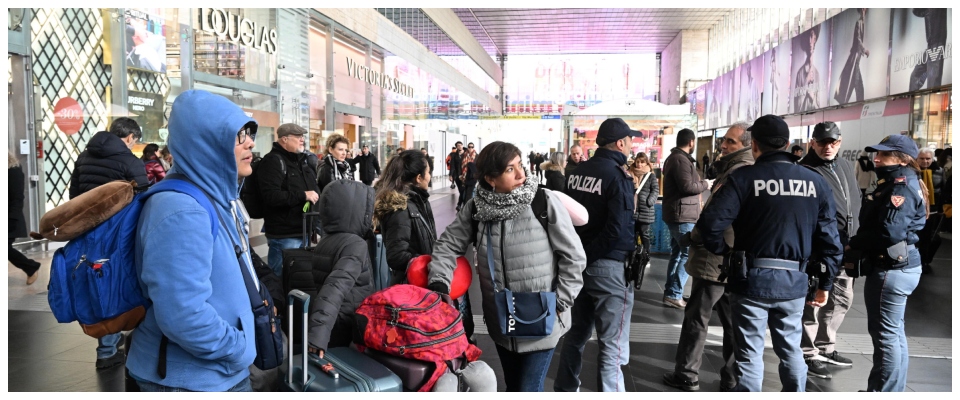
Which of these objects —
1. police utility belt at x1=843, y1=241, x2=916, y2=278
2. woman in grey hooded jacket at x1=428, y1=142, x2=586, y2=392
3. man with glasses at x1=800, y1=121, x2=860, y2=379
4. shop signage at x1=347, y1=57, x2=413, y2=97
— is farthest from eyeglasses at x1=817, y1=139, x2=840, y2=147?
shop signage at x1=347, y1=57, x2=413, y2=97

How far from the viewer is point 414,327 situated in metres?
2.55

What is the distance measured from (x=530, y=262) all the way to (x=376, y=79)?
20.9 metres

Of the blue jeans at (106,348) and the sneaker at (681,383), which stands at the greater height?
the blue jeans at (106,348)

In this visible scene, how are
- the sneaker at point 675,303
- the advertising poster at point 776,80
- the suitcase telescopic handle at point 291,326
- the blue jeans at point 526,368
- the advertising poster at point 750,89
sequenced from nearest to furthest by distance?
the suitcase telescopic handle at point 291,326, the blue jeans at point 526,368, the sneaker at point 675,303, the advertising poster at point 776,80, the advertising poster at point 750,89

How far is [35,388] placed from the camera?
13.1 ft

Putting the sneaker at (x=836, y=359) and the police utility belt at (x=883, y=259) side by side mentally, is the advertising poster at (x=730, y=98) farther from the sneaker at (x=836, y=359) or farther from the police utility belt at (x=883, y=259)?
the police utility belt at (x=883, y=259)

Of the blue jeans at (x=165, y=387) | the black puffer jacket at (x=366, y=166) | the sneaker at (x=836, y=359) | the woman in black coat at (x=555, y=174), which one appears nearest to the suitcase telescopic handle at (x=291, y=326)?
the blue jeans at (x=165, y=387)

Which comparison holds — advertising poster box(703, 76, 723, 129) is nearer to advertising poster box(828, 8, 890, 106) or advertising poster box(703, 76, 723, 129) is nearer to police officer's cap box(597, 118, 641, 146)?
advertising poster box(828, 8, 890, 106)

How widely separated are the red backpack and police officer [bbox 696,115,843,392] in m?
1.37

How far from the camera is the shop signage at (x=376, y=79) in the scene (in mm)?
20219

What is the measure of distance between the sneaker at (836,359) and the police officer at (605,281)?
1.82m

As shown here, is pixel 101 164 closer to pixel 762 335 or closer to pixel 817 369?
pixel 762 335

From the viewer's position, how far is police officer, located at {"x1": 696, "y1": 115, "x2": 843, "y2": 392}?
309cm

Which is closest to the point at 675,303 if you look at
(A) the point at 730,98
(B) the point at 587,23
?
(A) the point at 730,98
